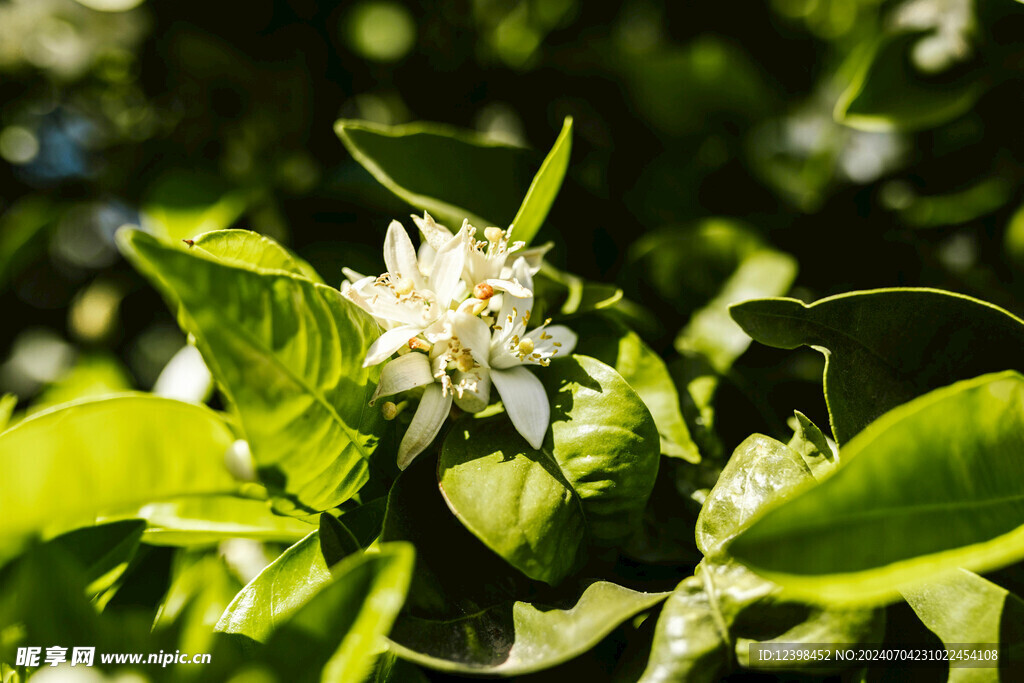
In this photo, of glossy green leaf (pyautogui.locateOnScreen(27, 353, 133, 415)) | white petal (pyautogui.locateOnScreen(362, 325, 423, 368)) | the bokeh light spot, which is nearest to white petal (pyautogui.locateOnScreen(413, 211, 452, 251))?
white petal (pyautogui.locateOnScreen(362, 325, 423, 368))

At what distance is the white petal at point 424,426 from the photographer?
0.63 meters

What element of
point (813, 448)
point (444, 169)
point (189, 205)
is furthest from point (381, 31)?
point (813, 448)

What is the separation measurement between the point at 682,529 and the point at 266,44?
1.21 m

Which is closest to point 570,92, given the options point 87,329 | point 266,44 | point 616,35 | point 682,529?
point 616,35

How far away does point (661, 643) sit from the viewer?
55 centimetres

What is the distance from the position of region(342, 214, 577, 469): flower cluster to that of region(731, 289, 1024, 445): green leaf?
213mm

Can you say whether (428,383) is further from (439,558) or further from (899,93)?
(899,93)

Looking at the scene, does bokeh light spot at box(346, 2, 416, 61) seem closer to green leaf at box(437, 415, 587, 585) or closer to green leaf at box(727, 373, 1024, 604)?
green leaf at box(437, 415, 587, 585)

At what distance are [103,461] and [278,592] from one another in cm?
22

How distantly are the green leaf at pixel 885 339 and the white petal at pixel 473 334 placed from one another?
0.79ft

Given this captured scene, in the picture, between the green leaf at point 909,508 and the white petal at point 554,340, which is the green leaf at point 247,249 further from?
the green leaf at point 909,508

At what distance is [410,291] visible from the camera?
678 millimetres

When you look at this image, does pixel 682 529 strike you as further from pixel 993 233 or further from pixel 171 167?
pixel 171 167

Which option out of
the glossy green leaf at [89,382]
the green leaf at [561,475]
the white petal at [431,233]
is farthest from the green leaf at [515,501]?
the glossy green leaf at [89,382]
